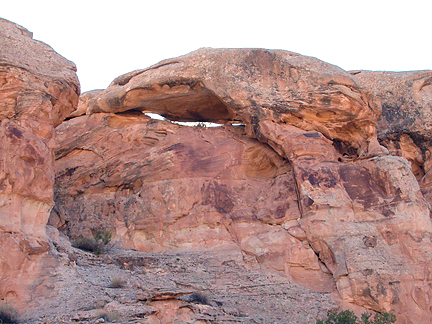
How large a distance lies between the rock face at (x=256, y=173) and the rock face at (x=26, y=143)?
3.28 m

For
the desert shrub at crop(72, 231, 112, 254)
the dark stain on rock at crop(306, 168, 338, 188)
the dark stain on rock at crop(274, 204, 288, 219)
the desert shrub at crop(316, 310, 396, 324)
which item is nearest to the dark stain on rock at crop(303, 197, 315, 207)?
the dark stain on rock at crop(306, 168, 338, 188)

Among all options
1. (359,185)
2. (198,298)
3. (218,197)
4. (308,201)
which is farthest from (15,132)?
(359,185)

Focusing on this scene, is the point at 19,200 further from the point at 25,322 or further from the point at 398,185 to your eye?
the point at 398,185

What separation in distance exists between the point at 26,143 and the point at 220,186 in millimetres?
6306

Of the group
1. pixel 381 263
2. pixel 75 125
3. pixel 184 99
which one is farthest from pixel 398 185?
pixel 75 125

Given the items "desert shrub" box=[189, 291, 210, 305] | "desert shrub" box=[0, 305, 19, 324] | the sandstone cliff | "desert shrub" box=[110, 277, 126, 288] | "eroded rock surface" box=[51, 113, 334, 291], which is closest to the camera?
"desert shrub" box=[0, 305, 19, 324]

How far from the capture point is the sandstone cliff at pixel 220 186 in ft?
36.3

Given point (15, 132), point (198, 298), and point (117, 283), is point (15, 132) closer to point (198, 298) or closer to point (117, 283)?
point (117, 283)

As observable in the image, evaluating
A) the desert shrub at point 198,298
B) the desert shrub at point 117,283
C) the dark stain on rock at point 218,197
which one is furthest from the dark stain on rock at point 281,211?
the desert shrub at point 117,283

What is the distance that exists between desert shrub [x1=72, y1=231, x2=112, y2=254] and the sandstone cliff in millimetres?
464

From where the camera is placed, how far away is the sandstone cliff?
11.1 metres

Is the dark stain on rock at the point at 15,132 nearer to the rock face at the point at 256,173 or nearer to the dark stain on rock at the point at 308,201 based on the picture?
the rock face at the point at 256,173

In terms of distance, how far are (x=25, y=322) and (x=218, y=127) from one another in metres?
10.0

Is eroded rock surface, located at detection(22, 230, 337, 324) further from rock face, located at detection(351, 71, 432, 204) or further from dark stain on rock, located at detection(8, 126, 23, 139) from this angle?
rock face, located at detection(351, 71, 432, 204)
